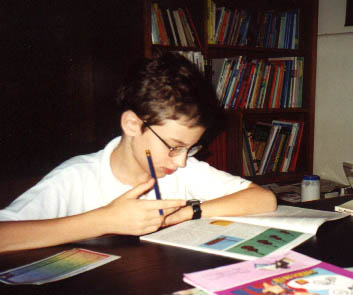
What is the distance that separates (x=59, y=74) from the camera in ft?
6.34

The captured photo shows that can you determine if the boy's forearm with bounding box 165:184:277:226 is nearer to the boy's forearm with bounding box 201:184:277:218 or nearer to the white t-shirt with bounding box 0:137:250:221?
the boy's forearm with bounding box 201:184:277:218

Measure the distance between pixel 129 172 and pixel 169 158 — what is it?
0.73ft

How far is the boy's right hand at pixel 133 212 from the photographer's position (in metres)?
0.89

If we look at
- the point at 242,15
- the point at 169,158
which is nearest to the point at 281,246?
the point at 169,158

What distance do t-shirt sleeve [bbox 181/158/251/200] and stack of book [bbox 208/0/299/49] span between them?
0.98 meters

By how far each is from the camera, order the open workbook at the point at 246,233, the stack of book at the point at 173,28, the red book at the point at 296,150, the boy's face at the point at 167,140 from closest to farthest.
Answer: the open workbook at the point at 246,233 → the boy's face at the point at 167,140 → the stack of book at the point at 173,28 → the red book at the point at 296,150

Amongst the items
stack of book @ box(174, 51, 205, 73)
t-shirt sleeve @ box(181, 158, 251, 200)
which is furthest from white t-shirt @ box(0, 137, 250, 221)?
stack of book @ box(174, 51, 205, 73)

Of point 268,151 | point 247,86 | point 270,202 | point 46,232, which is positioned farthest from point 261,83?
point 46,232

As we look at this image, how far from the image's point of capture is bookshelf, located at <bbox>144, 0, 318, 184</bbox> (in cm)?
217

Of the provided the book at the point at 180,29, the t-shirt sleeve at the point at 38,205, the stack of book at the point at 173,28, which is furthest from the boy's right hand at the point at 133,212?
the book at the point at 180,29

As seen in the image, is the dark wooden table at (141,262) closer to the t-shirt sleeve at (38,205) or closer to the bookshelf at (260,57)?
the t-shirt sleeve at (38,205)

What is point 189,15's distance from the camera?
6.96 feet

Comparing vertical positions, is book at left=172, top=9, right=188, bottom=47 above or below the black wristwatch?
above

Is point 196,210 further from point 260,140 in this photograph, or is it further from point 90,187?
point 260,140
